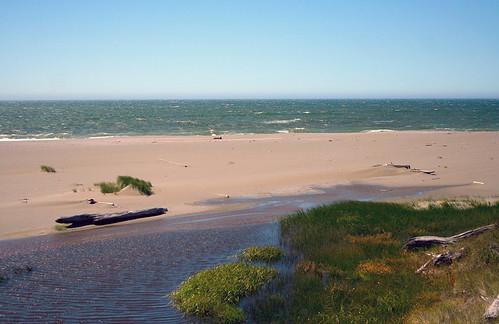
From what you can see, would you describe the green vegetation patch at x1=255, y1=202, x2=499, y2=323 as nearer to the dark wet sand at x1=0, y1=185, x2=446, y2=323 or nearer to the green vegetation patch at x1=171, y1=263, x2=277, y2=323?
the green vegetation patch at x1=171, y1=263, x2=277, y2=323

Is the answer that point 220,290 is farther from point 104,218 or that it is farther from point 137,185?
point 137,185

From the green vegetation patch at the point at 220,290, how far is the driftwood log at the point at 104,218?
25.1 feet

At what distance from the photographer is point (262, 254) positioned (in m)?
14.3

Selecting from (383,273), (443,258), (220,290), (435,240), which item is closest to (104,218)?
(220,290)

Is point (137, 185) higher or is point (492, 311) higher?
point (492, 311)

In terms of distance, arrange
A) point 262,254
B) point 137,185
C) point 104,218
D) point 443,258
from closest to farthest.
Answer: point 443,258 → point 262,254 → point 104,218 → point 137,185

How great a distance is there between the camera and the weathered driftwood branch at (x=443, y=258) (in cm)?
1196

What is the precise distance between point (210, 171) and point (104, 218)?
14006 mm

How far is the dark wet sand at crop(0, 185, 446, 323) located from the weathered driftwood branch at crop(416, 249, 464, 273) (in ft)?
17.3

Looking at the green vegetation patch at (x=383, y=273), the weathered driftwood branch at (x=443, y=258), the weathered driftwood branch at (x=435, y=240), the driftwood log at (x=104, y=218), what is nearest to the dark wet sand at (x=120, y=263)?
the driftwood log at (x=104, y=218)

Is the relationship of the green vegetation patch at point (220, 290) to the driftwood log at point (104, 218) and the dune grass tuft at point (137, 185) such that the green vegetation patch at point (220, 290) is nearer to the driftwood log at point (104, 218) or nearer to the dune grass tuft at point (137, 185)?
the driftwood log at point (104, 218)

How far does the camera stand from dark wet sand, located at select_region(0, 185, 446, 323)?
35.4ft

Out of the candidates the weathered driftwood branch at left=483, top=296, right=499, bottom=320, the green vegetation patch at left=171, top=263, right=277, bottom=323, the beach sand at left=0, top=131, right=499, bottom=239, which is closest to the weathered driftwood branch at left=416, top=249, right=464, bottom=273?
the green vegetation patch at left=171, top=263, right=277, bottom=323

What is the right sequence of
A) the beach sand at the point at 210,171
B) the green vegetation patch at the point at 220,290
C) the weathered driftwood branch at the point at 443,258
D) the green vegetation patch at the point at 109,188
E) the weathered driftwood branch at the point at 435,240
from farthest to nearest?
1. the green vegetation patch at the point at 109,188
2. the beach sand at the point at 210,171
3. the weathered driftwood branch at the point at 435,240
4. the weathered driftwood branch at the point at 443,258
5. the green vegetation patch at the point at 220,290
